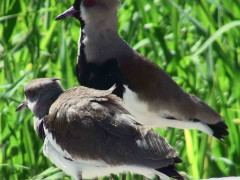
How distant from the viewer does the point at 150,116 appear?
8.66 metres

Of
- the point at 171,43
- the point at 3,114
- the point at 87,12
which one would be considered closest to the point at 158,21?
the point at 171,43

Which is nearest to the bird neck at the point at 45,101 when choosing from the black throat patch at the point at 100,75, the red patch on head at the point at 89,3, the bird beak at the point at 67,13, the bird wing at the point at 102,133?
the bird wing at the point at 102,133

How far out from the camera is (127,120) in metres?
7.38

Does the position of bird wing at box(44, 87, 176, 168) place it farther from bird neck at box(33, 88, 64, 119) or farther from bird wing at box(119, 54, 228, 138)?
bird wing at box(119, 54, 228, 138)

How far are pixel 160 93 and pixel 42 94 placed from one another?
94cm

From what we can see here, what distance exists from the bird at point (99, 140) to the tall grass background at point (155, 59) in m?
0.59

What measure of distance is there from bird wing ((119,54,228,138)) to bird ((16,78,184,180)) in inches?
33.4

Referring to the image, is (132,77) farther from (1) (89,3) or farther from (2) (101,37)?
(1) (89,3)

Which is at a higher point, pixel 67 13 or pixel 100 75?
pixel 67 13

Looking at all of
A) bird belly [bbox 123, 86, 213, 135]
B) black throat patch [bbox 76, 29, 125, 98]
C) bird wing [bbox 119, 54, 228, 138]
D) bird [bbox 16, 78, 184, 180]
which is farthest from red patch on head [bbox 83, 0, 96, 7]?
bird [bbox 16, 78, 184, 180]

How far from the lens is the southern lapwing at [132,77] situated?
8.54 m

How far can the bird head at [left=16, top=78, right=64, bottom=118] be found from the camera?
8047 mm

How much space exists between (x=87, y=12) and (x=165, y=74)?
2.16 feet

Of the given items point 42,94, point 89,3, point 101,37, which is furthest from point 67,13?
point 42,94
